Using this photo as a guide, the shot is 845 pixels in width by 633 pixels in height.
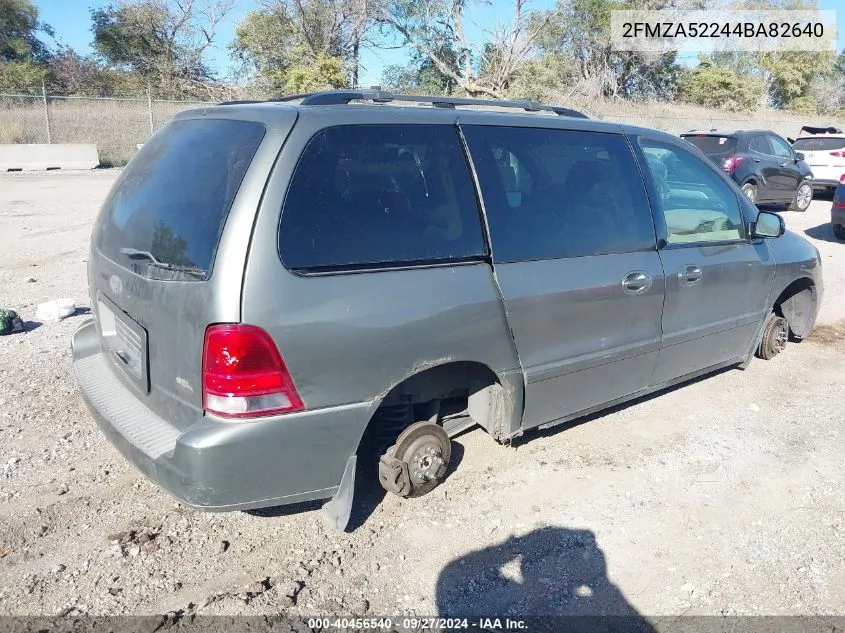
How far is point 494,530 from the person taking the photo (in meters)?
3.16

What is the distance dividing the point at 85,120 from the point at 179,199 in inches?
876

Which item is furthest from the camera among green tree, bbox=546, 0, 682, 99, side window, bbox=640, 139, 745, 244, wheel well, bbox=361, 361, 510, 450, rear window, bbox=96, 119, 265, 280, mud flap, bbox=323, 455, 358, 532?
green tree, bbox=546, 0, 682, 99

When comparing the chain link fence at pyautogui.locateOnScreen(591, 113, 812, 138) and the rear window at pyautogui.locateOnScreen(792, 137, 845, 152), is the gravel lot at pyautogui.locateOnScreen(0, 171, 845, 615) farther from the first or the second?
the chain link fence at pyautogui.locateOnScreen(591, 113, 812, 138)

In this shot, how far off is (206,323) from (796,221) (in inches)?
551

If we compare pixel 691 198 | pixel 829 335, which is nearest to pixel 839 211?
pixel 829 335

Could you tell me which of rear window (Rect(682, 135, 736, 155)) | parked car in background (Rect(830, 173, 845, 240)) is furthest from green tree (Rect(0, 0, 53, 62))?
parked car in background (Rect(830, 173, 845, 240))

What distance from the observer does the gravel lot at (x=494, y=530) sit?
2.72 meters

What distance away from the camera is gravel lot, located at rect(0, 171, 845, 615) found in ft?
8.93

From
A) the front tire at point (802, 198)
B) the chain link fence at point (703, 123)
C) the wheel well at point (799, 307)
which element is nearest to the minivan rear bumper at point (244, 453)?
the wheel well at point (799, 307)

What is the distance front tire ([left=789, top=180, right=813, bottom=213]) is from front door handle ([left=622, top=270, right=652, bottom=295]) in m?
13.0

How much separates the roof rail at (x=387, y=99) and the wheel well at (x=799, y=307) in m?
2.59

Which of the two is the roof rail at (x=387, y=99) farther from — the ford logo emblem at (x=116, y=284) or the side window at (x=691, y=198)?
the ford logo emblem at (x=116, y=284)

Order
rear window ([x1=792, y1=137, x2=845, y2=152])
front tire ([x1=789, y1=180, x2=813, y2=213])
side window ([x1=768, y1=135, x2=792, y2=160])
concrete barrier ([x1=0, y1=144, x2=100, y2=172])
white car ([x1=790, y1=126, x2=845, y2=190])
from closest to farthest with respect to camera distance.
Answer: side window ([x1=768, y1=135, x2=792, y2=160]) → front tire ([x1=789, y1=180, x2=813, y2=213]) → white car ([x1=790, y1=126, x2=845, y2=190]) → rear window ([x1=792, y1=137, x2=845, y2=152]) → concrete barrier ([x1=0, y1=144, x2=100, y2=172])

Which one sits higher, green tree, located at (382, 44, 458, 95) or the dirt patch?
green tree, located at (382, 44, 458, 95)
